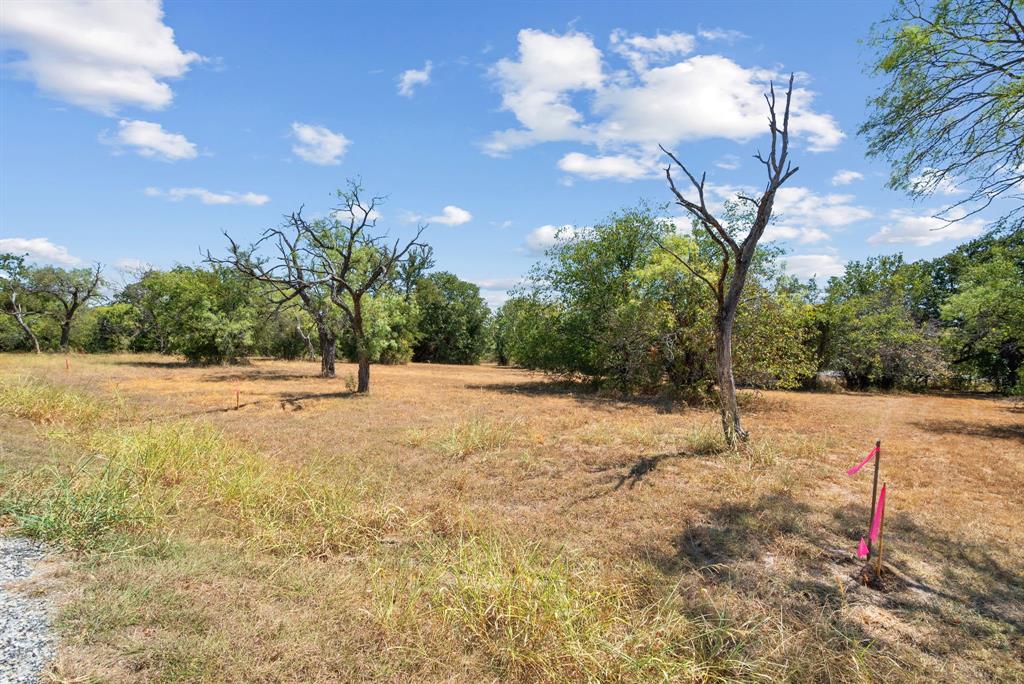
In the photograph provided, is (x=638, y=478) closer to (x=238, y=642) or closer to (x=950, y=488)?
(x=950, y=488)

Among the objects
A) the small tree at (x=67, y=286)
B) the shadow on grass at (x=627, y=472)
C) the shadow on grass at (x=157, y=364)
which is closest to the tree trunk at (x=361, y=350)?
the shadow on grass at (x=627, y=472)

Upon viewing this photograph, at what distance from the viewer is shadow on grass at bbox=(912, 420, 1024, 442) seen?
1145 cm

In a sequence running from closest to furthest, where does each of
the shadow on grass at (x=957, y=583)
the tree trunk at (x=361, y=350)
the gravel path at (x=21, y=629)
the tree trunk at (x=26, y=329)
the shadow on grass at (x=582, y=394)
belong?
1. the gravel path at (x=21, y=629)
2. the shadow on grass at (x=957, y=583)
3. the shadow on grass at (x=582, y=394)
4. the tree trunk at (x=361, y=350)
5. the tree trunk at (x=26, y=329)

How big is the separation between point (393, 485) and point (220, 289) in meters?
25.1

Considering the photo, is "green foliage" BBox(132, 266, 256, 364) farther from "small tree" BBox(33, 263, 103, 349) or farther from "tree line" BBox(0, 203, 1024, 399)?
"small tree" BBox(33, 263, 103, 349)

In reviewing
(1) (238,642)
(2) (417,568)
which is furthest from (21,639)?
(2) (417,568)

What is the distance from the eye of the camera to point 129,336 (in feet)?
108

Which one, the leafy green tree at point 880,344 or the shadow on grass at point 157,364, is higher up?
the leafy green tree at point 880,344

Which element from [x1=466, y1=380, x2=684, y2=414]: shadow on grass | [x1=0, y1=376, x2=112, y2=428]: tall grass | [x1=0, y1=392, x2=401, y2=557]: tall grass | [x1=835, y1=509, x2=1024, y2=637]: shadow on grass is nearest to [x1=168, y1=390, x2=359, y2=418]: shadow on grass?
[x1=0, y1=376, x2=112, y2=428]: tall grass

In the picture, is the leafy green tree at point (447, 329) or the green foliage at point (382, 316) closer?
the green foliage at point (382, 316)

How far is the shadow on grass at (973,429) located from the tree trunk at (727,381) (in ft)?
23.0

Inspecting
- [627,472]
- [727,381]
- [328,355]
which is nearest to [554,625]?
[627,472]

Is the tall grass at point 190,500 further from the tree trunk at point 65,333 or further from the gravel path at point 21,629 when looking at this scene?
the tree trunk at point 65,333

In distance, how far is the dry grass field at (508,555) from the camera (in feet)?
9.92
